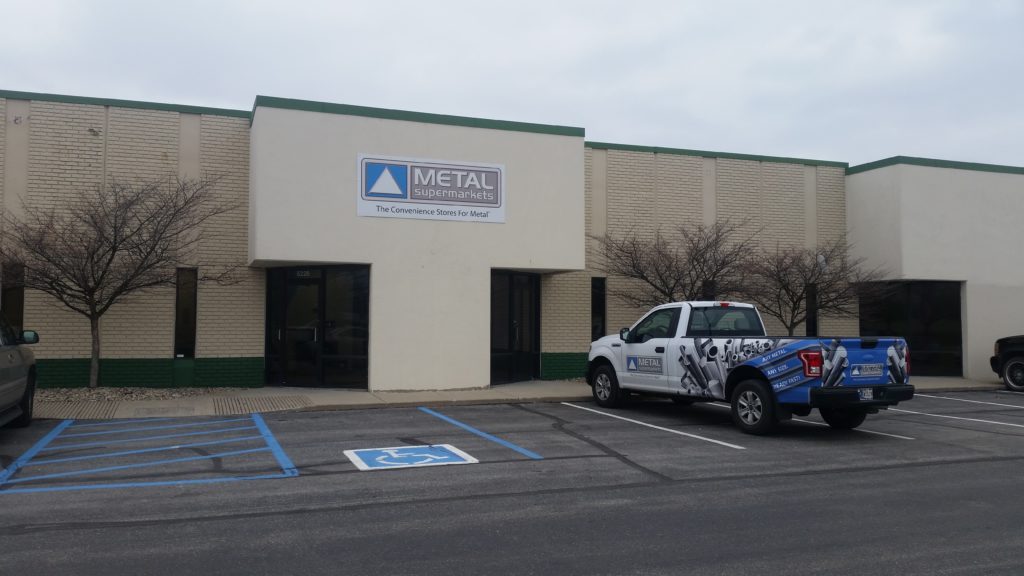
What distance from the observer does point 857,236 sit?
70.6ft

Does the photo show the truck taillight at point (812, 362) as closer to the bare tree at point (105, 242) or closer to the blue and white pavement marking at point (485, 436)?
the blue and white pavement marking at point (485, 436)

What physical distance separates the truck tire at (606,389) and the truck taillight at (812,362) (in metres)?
3.99

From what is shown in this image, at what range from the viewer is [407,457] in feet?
30.2

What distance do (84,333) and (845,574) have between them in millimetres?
14866

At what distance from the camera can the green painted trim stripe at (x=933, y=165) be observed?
66.6 feet

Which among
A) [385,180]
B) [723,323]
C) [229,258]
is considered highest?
[385,180]

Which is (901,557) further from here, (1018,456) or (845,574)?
(1018,456)

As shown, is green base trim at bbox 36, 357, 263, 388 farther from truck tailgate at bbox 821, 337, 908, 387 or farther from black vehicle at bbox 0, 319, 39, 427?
truck tailgate at bbox 821, 337, 908, 387

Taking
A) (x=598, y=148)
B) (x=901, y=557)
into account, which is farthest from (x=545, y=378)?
(x=901, y=557)

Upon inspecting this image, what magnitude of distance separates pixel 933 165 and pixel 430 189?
1340 centimetres

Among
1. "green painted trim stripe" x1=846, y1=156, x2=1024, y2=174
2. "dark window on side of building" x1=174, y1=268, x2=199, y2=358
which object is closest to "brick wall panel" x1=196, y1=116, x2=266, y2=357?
"dark window on side of building" x1=174, y1=268, x2=199, y2=358

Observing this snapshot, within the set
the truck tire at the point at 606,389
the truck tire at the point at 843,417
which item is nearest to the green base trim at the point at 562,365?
the truck tire at the point at 606,389

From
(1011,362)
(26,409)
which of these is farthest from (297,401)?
(1011,362)

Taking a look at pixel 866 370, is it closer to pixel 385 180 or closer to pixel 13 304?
pixel 385 180
